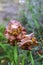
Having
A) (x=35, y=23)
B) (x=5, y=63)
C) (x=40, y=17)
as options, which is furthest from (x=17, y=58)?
(x=40, y=17)

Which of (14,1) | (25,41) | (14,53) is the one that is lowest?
(14,1)

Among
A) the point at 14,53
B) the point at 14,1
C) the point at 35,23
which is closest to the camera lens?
the point at 14,53

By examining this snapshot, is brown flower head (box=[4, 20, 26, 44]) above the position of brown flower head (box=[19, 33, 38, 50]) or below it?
above

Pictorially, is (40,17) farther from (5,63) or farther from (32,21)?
(5,63)

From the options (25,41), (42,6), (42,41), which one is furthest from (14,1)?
(25,41)

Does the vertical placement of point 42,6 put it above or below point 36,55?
above

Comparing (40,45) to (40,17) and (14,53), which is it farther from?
(40,17)

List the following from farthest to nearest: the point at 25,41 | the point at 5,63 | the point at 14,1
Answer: the point at 14,1 → the point at 5,63 → the point at 25,41

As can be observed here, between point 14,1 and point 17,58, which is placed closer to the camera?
point 17,58

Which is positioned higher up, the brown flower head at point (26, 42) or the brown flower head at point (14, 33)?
the brown flower head at point (14, 33)
